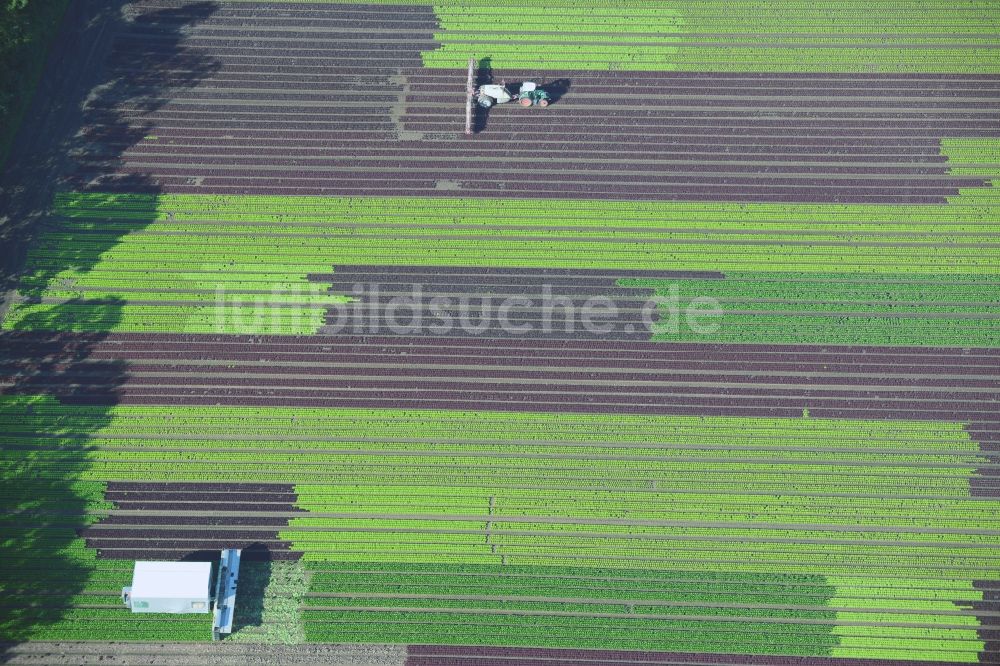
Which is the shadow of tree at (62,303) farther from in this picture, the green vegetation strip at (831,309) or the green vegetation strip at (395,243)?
the green vegetation strip at (831,309)

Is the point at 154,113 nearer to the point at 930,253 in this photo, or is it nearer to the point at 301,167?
the point at 301,167

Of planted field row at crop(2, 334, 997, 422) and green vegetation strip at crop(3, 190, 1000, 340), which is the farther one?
green vegetation strip at crop(3, 190, 1000, 340)

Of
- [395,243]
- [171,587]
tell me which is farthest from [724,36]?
[171,587]

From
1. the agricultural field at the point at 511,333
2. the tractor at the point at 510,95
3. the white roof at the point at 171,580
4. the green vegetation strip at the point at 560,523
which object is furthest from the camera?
the tractor at the point at 510,95

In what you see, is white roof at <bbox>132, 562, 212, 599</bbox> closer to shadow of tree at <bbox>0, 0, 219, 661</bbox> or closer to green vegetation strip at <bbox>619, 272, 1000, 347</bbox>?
shadow of tree at <bbox>0, 0, 219, 661</bbox>

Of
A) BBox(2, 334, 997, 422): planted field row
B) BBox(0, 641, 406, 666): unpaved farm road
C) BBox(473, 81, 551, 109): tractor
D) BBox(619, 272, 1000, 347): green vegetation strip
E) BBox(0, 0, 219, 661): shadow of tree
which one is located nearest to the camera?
BBox(0, 641, 406, 666): unpaved farm road

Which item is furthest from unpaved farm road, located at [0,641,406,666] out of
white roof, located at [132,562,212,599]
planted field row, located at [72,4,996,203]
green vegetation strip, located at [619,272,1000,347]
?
planted field row, located at [72,4,996,203]

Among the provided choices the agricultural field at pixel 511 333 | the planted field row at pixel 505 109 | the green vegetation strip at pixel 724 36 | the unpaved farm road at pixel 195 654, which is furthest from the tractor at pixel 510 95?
the unpaved farm road at pixel 195 654

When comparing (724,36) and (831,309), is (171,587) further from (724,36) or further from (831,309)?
(724,36)
